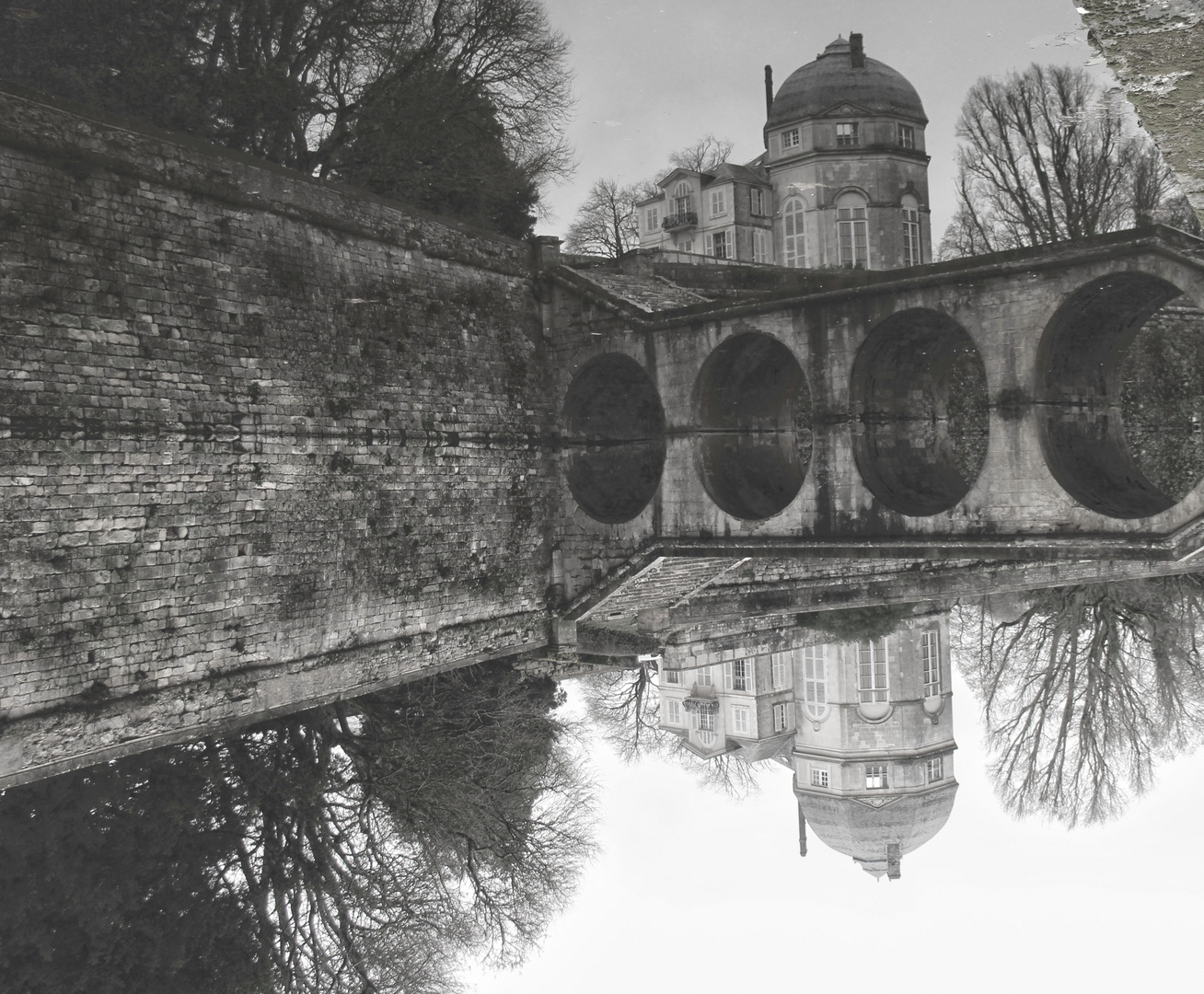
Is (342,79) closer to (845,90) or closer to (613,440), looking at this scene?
(613,440)

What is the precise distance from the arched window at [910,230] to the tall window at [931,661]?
10.7 metres

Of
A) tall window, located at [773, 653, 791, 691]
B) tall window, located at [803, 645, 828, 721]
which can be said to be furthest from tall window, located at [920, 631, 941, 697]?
tall window, located at [773, 653, 791, 691]

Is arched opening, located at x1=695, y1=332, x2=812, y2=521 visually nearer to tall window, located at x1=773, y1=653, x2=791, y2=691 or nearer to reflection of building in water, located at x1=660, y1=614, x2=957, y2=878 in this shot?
reflection of building in water, located at x1=660, y1=614, x2=957, y2=878

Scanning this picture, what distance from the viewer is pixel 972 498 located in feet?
34.8

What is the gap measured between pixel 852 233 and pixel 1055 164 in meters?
5.21

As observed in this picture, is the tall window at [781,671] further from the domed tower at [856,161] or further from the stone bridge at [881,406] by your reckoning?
the stone bridge at [881,406]

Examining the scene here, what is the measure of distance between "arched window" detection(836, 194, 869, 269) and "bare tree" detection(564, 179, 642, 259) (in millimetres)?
12173

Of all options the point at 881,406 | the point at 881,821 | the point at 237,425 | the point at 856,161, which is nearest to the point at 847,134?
the point at 856,161

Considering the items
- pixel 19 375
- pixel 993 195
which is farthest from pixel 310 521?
pixel 993 195

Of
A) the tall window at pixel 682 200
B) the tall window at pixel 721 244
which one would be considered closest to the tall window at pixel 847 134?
the tall window at pixel 721 244

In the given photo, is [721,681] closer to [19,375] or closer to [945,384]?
[945,384]

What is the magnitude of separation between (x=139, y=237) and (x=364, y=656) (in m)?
5.48

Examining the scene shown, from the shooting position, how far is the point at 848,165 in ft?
83.0

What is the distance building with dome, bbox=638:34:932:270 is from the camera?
82.6 ft
